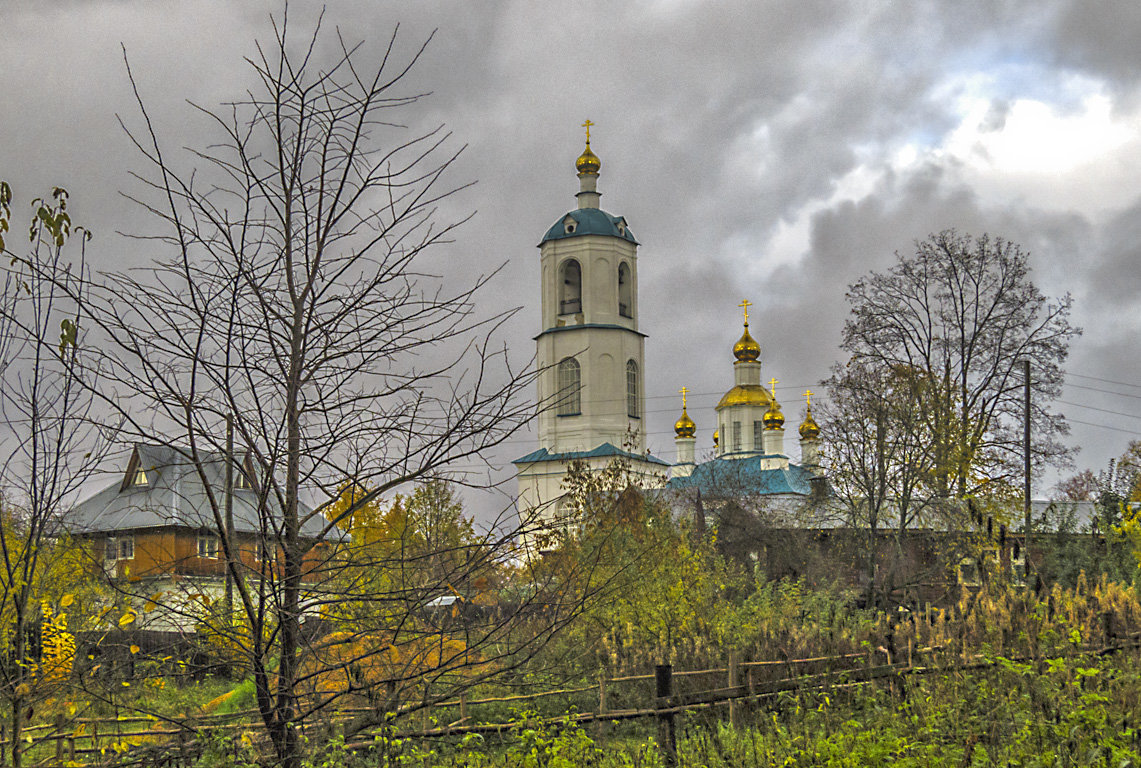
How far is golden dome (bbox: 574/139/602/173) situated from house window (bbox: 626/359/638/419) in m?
12.4

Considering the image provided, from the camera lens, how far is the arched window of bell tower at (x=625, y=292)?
6619 centimetres

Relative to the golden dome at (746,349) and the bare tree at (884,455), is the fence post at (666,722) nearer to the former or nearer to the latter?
the bare tree at (884,455)

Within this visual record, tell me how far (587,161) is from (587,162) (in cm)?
6

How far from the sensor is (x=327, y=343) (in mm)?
4512

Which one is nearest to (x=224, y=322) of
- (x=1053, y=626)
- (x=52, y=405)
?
(x=52, y=405)

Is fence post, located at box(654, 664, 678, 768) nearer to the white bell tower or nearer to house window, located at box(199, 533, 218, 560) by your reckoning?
house window, located at box(199, 533, 218, 560)

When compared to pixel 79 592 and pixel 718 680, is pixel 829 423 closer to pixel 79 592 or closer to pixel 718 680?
pixel 718 680

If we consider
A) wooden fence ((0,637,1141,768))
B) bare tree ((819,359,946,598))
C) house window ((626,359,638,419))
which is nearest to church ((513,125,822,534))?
house window ((626,359,638,419))

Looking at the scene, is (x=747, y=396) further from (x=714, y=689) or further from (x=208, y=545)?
(x=208, y=545)

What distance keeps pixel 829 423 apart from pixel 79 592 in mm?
16505

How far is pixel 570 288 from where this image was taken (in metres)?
66.1

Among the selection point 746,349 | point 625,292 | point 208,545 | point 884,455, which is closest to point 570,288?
point 625,292

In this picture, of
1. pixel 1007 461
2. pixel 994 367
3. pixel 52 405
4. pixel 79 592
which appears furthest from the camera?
pixel 994 367

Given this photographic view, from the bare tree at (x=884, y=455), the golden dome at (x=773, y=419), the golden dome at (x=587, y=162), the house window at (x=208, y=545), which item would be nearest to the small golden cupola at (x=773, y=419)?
the golden dome at (x=773, y=419)
